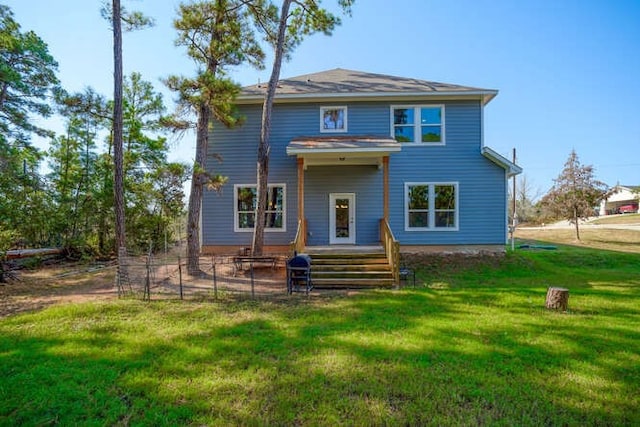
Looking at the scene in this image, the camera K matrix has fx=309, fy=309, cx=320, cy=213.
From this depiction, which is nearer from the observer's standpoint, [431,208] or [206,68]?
[206,68]

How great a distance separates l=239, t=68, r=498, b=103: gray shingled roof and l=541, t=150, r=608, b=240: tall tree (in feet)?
41.7

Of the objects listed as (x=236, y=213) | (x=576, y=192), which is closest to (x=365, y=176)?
(x=236, y=213)

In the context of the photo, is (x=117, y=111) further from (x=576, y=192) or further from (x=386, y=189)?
(x=576, y=192)

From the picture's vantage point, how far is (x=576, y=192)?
19453 millimetres

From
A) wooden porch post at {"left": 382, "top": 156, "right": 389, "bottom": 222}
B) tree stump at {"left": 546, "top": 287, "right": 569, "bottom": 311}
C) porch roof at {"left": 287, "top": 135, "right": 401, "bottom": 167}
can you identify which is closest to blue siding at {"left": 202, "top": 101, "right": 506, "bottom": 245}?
porch roof at {"left": 287, "top": 135, "right": 401, "bottom": 167}

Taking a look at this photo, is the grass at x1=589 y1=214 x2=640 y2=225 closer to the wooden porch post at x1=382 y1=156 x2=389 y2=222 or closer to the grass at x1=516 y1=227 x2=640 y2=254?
the grass at x1=516 y1=227 x2=640 y2=254

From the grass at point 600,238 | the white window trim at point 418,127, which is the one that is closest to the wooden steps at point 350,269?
the white window trim at point 418,127

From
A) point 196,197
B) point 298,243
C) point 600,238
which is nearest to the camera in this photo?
point 298,243

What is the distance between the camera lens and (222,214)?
1190cm

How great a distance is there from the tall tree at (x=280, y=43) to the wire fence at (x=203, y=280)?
945 mm

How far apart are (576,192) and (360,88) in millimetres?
16844

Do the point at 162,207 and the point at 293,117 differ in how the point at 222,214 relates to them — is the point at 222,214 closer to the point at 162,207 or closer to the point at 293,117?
the point at 293,117

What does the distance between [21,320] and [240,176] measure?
7.54 metres

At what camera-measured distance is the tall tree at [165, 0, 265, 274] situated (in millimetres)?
9289
